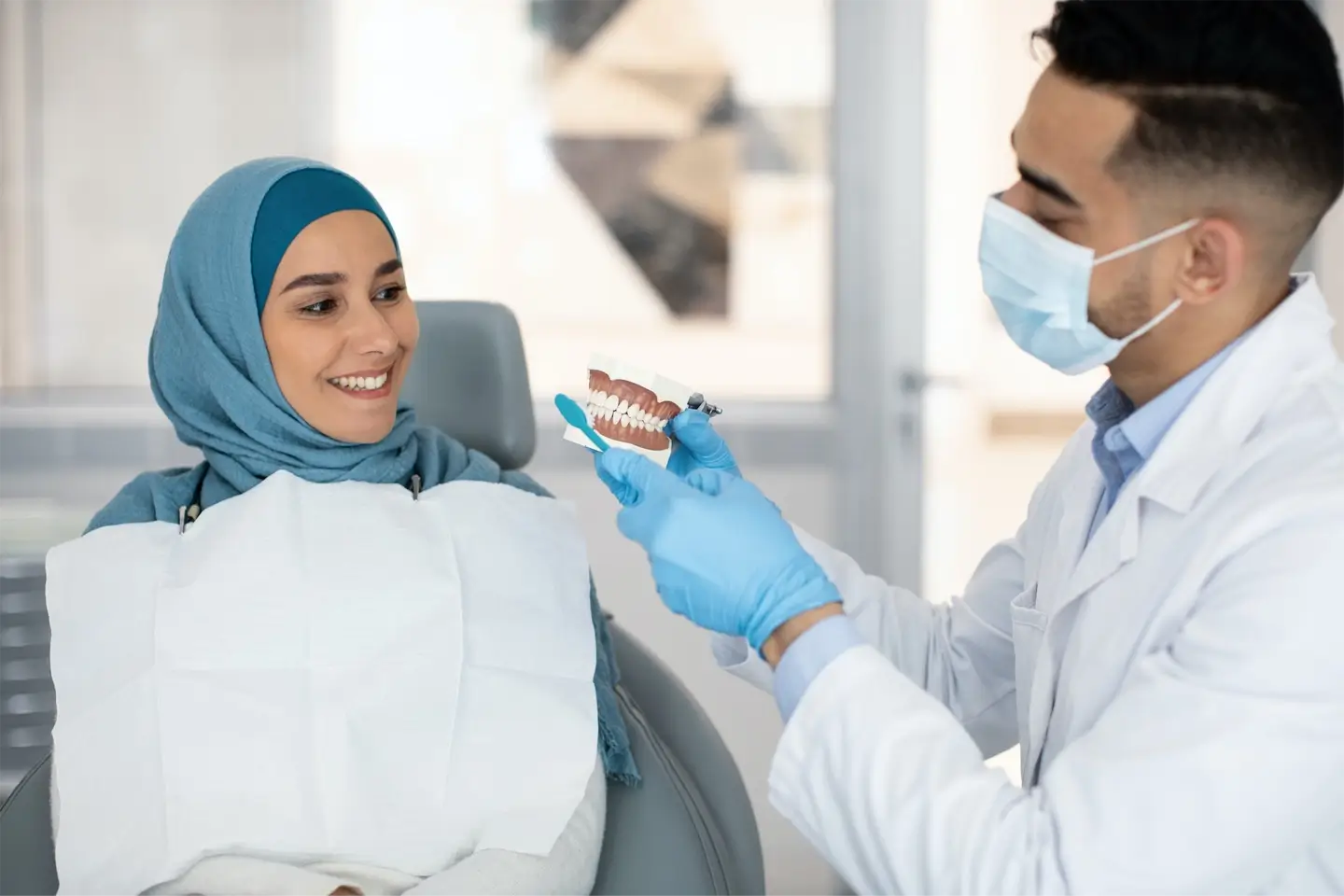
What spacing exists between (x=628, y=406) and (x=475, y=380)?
1.37 ft

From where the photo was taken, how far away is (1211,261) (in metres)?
1.26

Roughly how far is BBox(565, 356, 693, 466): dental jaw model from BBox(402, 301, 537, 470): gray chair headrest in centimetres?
36

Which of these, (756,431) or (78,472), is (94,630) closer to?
(78,472)

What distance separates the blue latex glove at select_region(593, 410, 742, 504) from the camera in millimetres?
1484

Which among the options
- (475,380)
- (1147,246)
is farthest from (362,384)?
(1147,246)

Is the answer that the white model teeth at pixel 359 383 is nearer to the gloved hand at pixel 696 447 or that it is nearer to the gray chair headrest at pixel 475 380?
the gray chair headrest at pixel 475 380

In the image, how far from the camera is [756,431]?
9.41 ft

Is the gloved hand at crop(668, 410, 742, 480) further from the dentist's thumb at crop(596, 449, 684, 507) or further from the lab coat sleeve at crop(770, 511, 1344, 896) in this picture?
the lab coat sleeve at crop(770, 511, 1344, 896)

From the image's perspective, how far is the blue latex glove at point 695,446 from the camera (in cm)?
148

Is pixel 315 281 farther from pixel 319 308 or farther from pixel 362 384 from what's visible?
pixel 362 384

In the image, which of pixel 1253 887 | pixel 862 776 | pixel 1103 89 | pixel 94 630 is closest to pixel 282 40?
pixel 94 630

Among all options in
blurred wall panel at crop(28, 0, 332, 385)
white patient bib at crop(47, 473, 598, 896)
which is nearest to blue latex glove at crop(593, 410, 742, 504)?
white patient bib at crop(47, 473, 598, 896)

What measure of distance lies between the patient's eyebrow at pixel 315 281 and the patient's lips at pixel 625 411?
367mm

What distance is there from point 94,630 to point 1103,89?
4.02 ft
